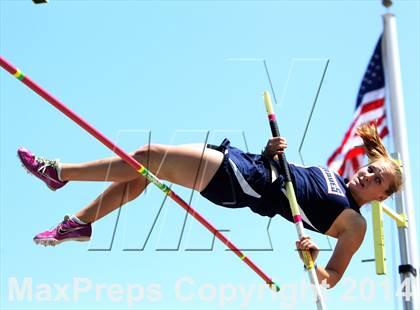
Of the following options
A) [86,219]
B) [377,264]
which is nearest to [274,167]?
[86,219]

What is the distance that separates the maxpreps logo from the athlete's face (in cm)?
21

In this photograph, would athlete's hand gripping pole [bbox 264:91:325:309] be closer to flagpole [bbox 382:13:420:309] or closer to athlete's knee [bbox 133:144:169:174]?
athlete's knee [bbox 133:144:169:174]

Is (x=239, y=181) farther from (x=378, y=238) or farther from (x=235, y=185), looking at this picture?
(x=378, y=238)

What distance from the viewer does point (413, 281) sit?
9109 millimetres

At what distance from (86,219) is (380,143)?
9.08ft

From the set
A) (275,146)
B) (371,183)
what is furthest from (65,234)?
(371,183)

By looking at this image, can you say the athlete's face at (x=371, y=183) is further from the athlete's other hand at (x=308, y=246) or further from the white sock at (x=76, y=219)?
the white sock at (x=76, y=219)

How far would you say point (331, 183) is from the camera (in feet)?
19.8

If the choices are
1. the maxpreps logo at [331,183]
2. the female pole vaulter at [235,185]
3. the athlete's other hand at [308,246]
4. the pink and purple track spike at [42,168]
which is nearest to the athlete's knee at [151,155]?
the female pole vaulter at [235,185]

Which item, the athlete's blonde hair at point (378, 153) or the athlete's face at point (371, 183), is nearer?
the athlete's face at point (371, 183)

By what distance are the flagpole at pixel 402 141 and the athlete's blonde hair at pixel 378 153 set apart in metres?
2.85

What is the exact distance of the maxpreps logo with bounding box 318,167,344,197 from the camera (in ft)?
19.6

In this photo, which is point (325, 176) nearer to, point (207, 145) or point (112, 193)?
point (207, 145)

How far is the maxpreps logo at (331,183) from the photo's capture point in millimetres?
5961
